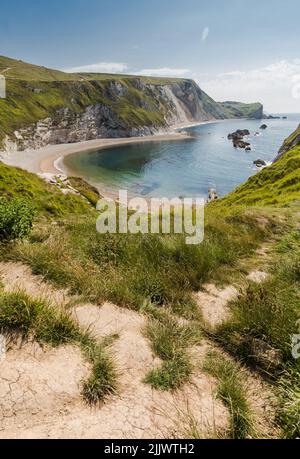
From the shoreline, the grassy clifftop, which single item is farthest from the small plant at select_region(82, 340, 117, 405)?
the shoreline

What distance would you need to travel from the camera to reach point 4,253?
7223 millimetres

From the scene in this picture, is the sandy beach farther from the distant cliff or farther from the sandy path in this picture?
the sandy path

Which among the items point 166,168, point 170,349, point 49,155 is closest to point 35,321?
point 170,349

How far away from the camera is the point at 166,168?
86062 millimetres

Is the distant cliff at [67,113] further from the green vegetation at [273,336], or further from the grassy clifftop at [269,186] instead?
the green vegetation at [273,336]

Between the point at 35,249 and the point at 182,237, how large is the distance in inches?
171

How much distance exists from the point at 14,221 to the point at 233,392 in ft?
22.4

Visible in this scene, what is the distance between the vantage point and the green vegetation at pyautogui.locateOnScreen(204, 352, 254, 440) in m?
3.51

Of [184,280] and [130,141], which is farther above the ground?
[130,141]

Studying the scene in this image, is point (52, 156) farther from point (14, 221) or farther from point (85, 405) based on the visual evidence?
point (85, 405)

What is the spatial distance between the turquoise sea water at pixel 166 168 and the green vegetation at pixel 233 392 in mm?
53762

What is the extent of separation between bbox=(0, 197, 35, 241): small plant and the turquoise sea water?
49894mm
